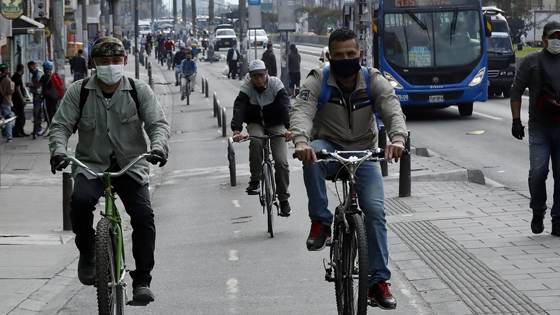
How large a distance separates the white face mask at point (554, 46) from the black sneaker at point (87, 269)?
15.0 feet

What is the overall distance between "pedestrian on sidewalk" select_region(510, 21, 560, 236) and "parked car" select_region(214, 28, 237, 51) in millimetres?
75743

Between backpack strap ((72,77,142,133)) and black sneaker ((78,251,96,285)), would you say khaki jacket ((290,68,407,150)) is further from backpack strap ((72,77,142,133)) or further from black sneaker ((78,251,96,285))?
black sneaker ((78,251,96,285))

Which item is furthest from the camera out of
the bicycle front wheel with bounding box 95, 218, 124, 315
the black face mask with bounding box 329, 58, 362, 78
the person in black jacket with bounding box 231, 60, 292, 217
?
the person in black jacket with bounding box 231, 60, 292, 217

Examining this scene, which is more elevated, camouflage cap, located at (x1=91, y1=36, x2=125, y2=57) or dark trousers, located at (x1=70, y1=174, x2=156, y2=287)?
camouflage cap, located at (x1=91, y1=36, x2=125, y2=57)

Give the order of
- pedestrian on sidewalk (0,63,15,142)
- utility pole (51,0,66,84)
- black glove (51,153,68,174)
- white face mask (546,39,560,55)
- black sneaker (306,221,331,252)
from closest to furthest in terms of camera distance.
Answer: black glove (51,153,68,174), black sneaker (306,221,331,252), white face mask (546,39,560,55), pedestrian on sidewalk (0,63,15,142), utility pole (51,0,66,84)

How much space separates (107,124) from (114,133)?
0.23 ft

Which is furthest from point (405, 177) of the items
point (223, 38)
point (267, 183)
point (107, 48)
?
point (223, 38)

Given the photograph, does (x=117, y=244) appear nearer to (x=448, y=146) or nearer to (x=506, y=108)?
(x=448, y=146)

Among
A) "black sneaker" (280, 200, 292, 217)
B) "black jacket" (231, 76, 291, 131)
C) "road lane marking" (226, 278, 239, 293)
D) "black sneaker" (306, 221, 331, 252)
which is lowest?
"road lane marking" (226, 278, 239, 293)

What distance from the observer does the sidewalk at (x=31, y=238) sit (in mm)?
7957

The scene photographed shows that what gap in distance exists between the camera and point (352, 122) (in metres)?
6.46

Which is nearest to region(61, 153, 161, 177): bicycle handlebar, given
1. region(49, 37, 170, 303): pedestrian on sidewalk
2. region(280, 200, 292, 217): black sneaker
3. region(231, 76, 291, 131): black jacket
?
region(49, 37, 170, 303): pedestrian on sidewalk

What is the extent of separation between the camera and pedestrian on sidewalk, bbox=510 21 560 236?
8922mm

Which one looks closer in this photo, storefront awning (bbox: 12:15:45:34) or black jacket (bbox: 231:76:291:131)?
black jacket (bbox: 231:76:291:131)
